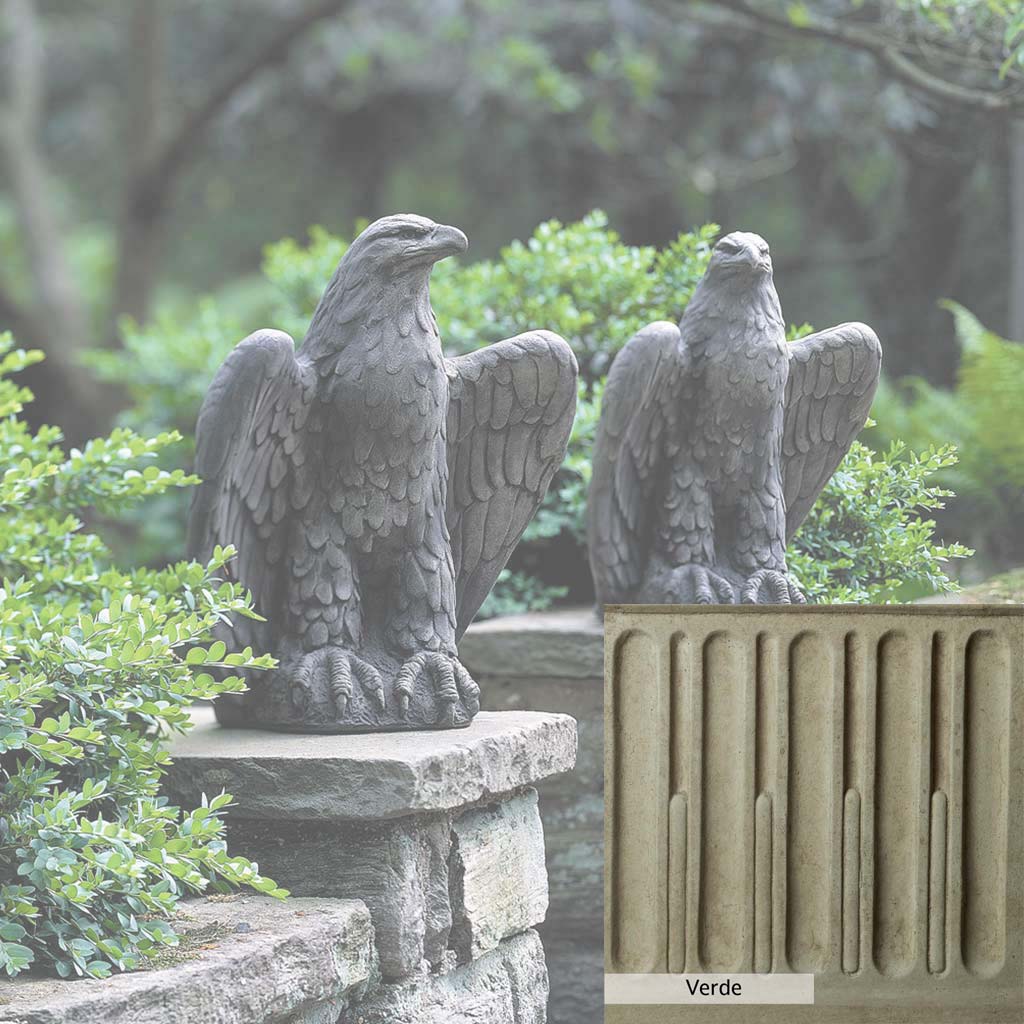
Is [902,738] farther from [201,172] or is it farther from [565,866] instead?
[201,172]

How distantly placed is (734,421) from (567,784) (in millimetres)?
1307

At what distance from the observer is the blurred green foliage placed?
2.73 meters

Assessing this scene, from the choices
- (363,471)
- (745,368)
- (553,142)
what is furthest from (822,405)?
(553,142)

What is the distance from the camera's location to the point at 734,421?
10.1 ft

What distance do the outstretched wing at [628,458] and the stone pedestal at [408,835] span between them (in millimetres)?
521

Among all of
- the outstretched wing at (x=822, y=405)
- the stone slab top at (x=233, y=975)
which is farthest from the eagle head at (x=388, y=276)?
the stone slab top at (x=233, y=975)

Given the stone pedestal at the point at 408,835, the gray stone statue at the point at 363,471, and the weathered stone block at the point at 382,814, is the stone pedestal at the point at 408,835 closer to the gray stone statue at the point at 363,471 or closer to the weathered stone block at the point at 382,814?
the weathered stone block at the point at 382,814

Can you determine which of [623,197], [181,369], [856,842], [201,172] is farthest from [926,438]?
[201,172]

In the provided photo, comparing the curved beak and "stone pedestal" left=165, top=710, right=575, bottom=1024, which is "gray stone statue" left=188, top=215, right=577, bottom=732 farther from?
"stone pedestal" left=165, top=710, right=575, bottom=1024

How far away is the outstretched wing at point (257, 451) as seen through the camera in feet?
9.48

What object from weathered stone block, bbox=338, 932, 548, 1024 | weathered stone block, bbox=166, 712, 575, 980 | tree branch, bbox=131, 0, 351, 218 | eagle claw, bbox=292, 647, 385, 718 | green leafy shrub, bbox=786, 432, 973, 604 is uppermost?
tree branch, bbox=131, 0, 351, 218

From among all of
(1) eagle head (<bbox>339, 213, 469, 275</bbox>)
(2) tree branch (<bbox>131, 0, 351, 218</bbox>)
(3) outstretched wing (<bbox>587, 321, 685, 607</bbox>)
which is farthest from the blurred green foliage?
(2) tree branch (<bbox>131, 0, 351, 218</bbox>)

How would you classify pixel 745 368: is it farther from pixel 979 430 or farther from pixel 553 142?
pixel 553 142

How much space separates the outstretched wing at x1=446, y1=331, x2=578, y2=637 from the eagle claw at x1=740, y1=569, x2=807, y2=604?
0.48 metres
